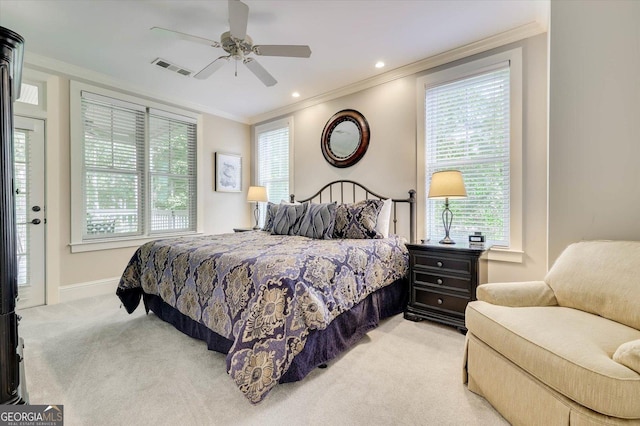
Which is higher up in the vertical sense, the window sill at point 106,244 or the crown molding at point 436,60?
the crown molding at point 436,60

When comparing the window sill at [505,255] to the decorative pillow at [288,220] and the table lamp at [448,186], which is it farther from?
the decorative pillow at [288,220]

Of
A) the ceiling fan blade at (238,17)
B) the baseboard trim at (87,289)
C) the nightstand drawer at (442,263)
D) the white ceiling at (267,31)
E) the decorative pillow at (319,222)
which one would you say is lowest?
the baseboard trim at (87,289)

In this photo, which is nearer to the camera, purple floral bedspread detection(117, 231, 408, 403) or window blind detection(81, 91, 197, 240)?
purple floral bedspread detection(117, 231, 408, 403)

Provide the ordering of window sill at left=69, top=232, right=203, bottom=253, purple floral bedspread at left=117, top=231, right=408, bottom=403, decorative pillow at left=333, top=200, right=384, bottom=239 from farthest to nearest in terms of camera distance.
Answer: window sill at left=69, top=232, right=203, bottom=253, decorative pillow at left=333, top=200, right=384, bottom=239, purple floral bedspread at left=117, top=231, right=408, bottom=403

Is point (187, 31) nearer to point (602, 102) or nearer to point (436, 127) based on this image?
point (436, 127)

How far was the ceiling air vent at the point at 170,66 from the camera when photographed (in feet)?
10.6

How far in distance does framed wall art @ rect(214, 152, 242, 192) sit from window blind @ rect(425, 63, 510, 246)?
340cm

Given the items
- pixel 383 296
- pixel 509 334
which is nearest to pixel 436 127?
pixel 383 296

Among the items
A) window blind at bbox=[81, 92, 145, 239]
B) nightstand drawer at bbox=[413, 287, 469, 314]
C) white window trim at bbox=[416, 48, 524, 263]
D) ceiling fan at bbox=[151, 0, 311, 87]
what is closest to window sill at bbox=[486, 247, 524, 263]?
white window trim at bbox=[416, 48, 524, 263]

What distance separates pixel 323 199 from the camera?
4.26 m

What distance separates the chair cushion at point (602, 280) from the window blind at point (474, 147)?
1.09m

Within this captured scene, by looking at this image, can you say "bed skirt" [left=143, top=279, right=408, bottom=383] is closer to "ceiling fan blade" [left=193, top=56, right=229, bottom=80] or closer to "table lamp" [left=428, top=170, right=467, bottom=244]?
"table lamp" [left=428, top=170, right=467, bottom=244]

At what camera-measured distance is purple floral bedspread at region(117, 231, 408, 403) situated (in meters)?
1.56

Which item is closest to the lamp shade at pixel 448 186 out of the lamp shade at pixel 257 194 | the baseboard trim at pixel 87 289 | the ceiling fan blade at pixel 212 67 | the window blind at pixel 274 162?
the ceiling fan blade at pixel 212 67
